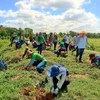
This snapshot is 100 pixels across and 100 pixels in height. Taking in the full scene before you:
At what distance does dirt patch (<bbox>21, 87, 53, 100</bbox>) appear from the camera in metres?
9.20

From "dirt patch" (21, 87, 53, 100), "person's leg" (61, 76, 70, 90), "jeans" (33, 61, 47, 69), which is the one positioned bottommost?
"dirt patch" (21, 87, 53, 100)

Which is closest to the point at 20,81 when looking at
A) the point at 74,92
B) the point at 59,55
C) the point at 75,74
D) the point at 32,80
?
the point at 32,80

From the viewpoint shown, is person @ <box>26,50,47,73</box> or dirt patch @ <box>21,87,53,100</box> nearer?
dirt patch @ <box>21,87,53,100</box>

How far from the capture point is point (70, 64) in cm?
1670

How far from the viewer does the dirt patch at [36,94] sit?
9.20 m

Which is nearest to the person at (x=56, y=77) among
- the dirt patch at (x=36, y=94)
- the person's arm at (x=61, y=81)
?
the person's arm at (x=61, y=81)

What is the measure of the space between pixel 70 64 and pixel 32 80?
6.12 metres

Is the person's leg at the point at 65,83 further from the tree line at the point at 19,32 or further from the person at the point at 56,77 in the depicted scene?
the tree line at the point at 19,32

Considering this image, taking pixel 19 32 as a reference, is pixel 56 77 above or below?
below

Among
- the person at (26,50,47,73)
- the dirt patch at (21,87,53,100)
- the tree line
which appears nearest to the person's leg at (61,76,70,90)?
the dirt patch at (21,87,53,100)

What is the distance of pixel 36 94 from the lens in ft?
30.7

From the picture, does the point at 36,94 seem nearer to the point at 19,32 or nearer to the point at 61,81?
the point at 61,81

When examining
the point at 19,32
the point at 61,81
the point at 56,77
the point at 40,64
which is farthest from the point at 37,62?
the point at 19,32

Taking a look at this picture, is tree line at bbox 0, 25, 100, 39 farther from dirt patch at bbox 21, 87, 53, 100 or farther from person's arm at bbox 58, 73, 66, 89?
person's arm at bbox 58, 73, 66, 89
